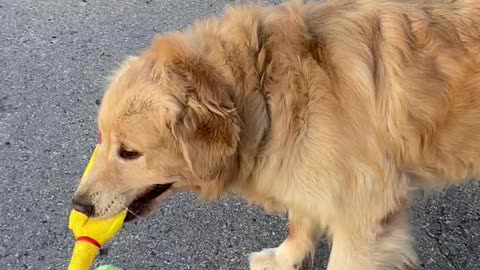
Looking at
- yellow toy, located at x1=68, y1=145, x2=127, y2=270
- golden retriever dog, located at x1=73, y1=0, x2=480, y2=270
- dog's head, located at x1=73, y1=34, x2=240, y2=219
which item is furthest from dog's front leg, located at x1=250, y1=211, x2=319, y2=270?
yellow toy, located at x1=68, y1=145, x2=127, y2=270

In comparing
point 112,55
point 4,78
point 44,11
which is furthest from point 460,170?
point 44,11

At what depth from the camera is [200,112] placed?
236cm

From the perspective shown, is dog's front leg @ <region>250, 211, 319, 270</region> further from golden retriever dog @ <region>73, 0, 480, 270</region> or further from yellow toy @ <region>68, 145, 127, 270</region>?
yellow toy @ <region>68, 145, 127, 270</region>

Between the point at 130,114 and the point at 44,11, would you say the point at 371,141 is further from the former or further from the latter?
the point at 44,11

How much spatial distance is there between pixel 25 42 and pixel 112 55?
0.65 meters

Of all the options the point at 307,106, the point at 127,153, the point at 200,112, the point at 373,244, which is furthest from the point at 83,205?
the point at 373,244

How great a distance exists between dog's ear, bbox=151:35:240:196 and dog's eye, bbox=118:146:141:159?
0.19 metres

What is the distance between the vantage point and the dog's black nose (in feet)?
8.61

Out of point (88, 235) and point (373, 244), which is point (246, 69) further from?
point (88, 235)

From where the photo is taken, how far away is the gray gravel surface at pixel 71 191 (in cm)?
318

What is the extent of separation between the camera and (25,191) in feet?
11.5

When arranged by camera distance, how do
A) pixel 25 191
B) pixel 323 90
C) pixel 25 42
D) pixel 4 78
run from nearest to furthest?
pixel 323 90 < pixel 25 191 < pixel 4 78 < pixel 25 42

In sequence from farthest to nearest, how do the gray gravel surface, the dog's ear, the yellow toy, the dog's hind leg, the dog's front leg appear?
the gray gravel surface < the dog's front leg < the yellow toy < the dog's hind leg < the dog's ear

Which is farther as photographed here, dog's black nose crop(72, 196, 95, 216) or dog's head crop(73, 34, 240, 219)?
dog's black nose crop(72, 196, 95, 216)
